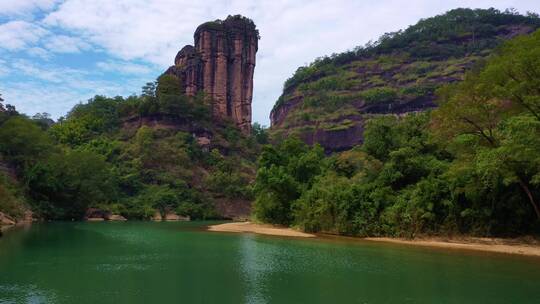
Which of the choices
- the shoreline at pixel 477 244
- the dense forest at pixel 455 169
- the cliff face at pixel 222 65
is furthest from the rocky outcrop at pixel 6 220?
the cliff face at pixel 222 65

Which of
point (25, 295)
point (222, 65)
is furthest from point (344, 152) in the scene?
point (222, 65)

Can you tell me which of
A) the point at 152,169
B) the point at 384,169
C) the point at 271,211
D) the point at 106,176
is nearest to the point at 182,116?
the point at 152,169

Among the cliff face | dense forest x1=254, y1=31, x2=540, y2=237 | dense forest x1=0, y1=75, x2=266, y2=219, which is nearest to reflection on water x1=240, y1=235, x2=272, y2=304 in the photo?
dense forest x1=254, y1=31, x2=540, y2=237

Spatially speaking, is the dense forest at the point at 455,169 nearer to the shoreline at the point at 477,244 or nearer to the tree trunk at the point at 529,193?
the tree trunk at the point at 529,193

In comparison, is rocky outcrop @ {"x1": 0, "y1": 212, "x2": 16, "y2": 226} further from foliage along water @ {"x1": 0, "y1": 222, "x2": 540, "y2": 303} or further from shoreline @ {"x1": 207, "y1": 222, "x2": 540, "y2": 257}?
shoreline @ {"x1": 207, "y1": 222, "x2": 540, "y2": 257}

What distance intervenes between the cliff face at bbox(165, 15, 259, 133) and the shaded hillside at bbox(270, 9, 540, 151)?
16514mm

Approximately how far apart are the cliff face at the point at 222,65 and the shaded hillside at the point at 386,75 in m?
16.5

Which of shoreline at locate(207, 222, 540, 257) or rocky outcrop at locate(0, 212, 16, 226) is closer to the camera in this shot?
shoreline at locate(207, 222, 540, 257)

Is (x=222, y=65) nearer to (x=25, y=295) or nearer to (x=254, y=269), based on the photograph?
(x=254, y=269)

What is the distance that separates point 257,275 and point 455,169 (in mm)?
17093

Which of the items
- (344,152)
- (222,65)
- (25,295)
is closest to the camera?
(25,295)

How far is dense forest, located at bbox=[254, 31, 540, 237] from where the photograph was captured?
26156 mm

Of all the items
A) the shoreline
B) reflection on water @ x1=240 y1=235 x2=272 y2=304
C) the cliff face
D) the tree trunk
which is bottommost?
reflection on water @ x1=240 y1=235 x2=272 y2=304

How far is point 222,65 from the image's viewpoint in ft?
326
